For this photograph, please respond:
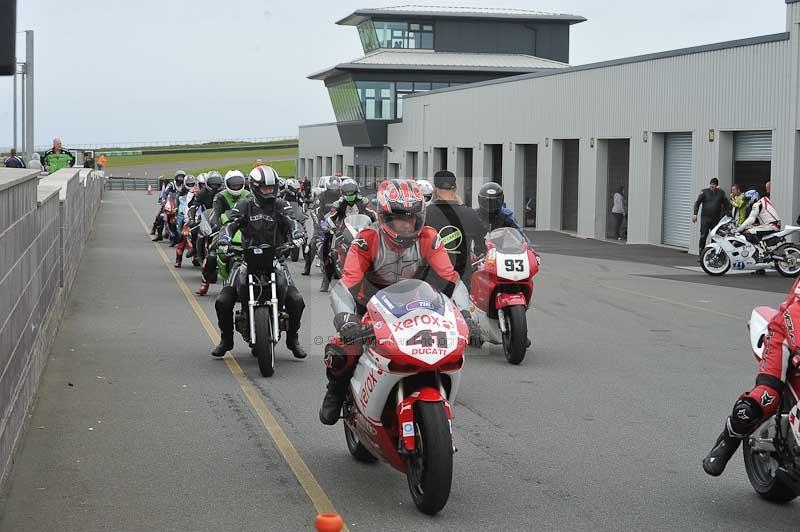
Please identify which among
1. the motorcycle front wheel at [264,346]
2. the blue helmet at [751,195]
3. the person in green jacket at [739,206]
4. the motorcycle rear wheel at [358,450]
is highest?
the blue helmet at [751,195]

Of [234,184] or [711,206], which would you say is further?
[711,206]

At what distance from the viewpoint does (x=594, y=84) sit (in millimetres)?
41656

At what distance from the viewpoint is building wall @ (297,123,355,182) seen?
8281cm

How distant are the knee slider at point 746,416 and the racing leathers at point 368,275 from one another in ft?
6.12

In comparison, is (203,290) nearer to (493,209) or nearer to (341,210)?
(341,210)

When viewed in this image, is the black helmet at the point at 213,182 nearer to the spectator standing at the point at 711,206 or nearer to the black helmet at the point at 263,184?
the black helmet at the point at 263,184

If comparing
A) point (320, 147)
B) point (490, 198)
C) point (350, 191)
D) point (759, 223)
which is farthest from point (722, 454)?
point (320, 147)

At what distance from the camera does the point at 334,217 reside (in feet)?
70.9

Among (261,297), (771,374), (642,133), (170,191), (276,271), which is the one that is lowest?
(261,297)

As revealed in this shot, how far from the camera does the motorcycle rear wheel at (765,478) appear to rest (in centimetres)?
718

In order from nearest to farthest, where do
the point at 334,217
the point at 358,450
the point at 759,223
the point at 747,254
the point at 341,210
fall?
the point at 358,450
the point at 341,210
the point at 334,217
the point at 747,254
the point at 759,223

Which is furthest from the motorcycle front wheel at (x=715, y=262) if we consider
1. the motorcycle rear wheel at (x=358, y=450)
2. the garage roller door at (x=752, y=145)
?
the motorcycle rear wheel at (x=358, y=450)

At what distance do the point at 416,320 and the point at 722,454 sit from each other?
71.4 inches

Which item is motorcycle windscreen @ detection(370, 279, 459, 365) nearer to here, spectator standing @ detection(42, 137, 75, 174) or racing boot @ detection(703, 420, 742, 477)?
racing boot @ detection(703, 420, 742, 477)
